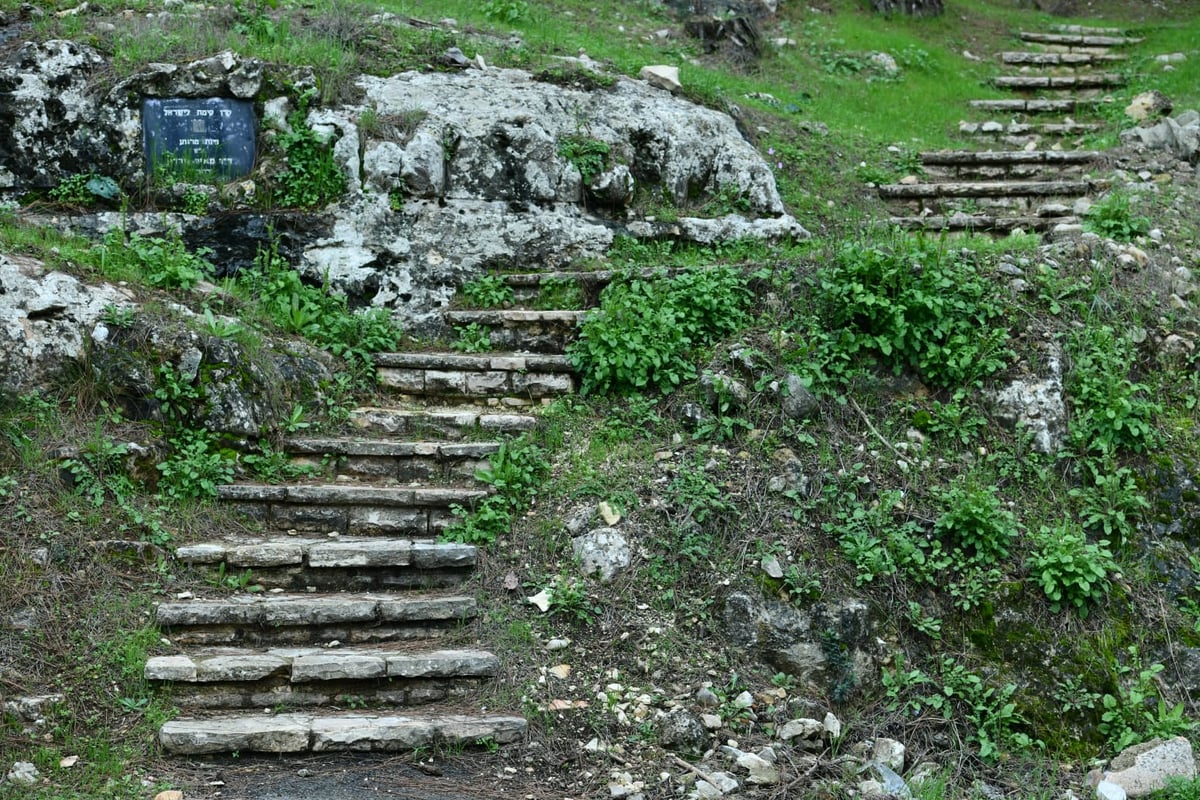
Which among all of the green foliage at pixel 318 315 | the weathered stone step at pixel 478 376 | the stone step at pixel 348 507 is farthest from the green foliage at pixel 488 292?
the stone step at pixel 348 507

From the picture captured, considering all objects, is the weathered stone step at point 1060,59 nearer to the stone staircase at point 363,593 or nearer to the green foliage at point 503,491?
the stone staircase at point 363,593

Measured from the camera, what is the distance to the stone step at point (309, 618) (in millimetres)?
4648

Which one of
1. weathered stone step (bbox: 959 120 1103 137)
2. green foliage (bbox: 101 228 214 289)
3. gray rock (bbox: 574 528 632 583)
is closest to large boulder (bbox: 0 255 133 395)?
green foliage (bbox: 101 228 214 289)

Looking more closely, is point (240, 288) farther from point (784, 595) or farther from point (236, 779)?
point (784, 595)

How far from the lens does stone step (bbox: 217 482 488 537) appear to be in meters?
5.34

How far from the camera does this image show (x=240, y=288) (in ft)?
21.3

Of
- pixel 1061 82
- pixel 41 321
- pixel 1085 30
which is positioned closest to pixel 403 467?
pixel 41 321

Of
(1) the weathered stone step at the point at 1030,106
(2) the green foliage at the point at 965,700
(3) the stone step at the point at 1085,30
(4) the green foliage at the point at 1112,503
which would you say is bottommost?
(2) the green foliage at the point at 965,700

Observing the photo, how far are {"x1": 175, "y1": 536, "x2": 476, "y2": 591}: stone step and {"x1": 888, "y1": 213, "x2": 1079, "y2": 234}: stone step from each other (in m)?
4.48

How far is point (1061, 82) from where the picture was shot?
1122 cm

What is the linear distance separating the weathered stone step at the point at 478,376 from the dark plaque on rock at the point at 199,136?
6.61 ft

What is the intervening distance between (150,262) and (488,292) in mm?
2121

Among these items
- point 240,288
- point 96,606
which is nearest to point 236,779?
point 96,606

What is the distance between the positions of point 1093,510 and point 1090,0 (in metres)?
11.4
